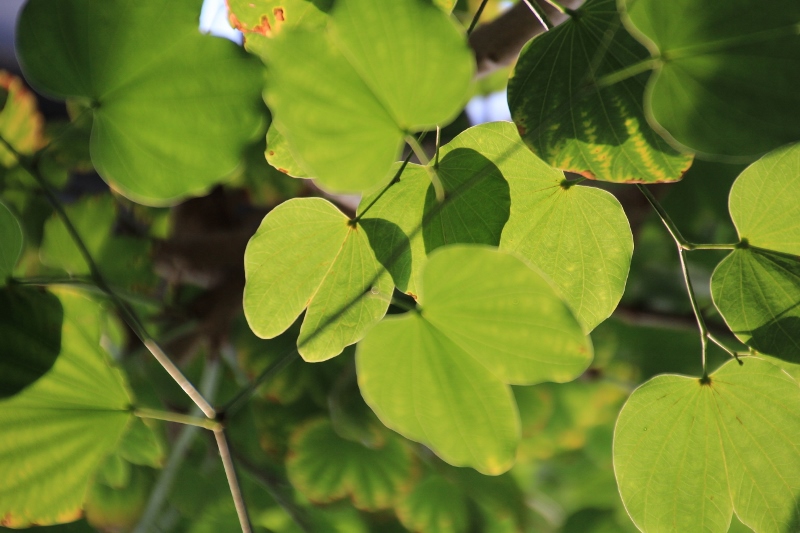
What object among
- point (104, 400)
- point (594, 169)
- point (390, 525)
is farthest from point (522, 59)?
point (390, 525)

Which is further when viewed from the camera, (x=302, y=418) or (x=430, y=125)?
(x=302, y=418)

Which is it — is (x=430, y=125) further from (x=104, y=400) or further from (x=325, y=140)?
(x=104, y=400)

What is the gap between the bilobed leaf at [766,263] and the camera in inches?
10.6

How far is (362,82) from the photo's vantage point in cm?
22

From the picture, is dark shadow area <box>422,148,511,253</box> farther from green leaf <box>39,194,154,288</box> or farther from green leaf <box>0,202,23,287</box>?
green leaf <box>39,194,154,288</box>

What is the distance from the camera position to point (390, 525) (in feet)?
2.72

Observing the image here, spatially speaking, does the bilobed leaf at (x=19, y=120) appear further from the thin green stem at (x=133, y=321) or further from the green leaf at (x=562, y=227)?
the green leaf at (x=562, y=227)

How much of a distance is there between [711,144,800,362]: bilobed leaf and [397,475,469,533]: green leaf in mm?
590

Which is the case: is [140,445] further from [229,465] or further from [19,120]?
[19,120]

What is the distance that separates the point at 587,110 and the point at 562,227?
6 cm

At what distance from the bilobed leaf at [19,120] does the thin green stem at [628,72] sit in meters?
0.65

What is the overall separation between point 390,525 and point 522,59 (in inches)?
28.7

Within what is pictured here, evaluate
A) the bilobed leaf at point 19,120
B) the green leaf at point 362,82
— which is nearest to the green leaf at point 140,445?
the green leaf at point 362,82

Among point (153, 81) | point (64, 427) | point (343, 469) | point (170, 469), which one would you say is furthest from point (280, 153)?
point (343, 469)
